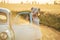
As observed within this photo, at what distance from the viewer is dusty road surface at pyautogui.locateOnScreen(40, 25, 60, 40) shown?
1.60m

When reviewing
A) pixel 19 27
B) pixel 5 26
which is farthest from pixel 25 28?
pixel 5 26

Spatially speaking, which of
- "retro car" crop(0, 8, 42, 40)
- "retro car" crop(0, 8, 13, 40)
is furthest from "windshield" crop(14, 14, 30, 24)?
"retro car" crop(0, 8, 13, 40)

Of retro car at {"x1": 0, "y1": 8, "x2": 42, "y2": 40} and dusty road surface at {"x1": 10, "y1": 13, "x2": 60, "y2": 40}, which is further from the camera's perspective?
dusty road surface at {"x1": 10, "y1": 13, "x2": 60, "y2": 40}

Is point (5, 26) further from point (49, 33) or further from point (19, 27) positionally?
point (49, 33)

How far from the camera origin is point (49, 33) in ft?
5.27

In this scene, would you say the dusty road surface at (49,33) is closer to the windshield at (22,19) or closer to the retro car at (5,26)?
the windshield at (22,19)

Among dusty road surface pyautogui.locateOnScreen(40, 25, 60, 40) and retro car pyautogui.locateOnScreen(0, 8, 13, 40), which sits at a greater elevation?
retro car pyautogui.locateOnScreen(0, 8, 13, 40)

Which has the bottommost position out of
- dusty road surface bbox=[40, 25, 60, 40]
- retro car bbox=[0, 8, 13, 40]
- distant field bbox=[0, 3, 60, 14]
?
dusty road surface bbox=[40, 25, 60, 40]

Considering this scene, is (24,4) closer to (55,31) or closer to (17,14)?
(17,14)

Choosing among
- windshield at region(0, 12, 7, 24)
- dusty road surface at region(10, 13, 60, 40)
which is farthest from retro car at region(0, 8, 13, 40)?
dusty road surface at region(10, 13, 60, 40)

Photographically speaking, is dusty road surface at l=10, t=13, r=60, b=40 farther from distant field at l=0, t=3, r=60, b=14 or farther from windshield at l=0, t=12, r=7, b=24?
windshield at l=0, t=12, r=7, b=24

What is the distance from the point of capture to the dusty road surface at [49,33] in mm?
1596

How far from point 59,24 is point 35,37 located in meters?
0.29

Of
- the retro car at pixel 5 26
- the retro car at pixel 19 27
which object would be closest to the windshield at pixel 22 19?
the retro car at pixel 19 27
